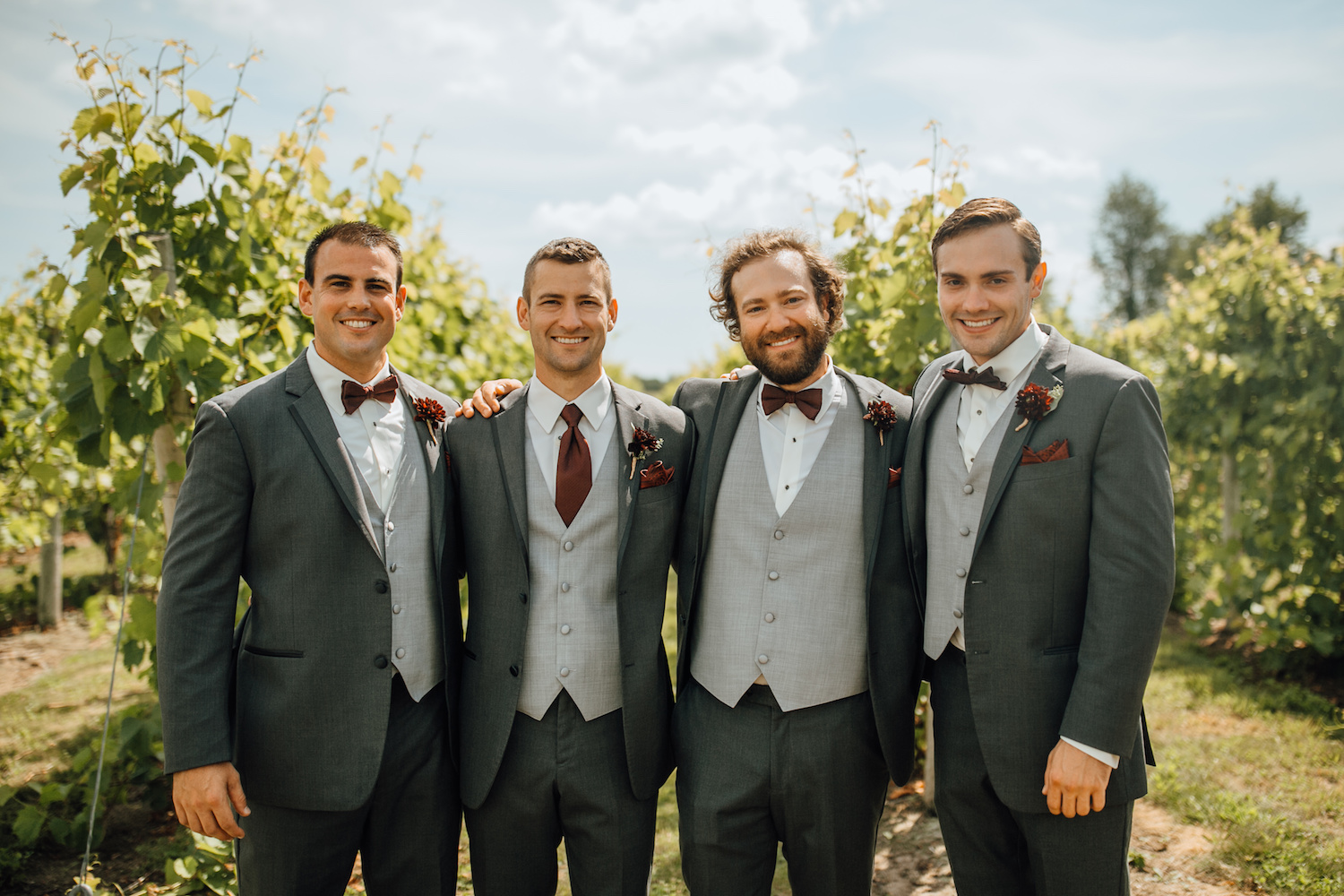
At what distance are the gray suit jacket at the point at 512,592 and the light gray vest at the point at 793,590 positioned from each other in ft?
0.59

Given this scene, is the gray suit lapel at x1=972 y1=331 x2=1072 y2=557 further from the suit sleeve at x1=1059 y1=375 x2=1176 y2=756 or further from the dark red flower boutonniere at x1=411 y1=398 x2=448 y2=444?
the dark red flower boutonniere at x1=411 y1=398 x2=448 y2=444

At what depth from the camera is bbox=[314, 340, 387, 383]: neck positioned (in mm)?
2301

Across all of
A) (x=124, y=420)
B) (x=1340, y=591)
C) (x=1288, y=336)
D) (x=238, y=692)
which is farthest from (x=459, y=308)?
(x=1340, y=591)

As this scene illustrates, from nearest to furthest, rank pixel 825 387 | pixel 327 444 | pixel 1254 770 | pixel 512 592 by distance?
pixel 327 444
pixel 512 592
pixel 825 387
pixel 1254 770

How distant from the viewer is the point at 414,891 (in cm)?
222

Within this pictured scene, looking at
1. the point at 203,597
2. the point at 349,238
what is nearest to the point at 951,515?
the point at 349,238

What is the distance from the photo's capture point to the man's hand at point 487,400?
2.43m

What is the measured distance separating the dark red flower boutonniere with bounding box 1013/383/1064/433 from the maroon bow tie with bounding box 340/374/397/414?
1.69 metres

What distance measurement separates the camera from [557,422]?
243cm

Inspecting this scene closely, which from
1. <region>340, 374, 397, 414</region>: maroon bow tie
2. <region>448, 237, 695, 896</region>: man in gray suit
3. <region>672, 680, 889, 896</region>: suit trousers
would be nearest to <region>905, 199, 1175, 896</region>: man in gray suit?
<region>672, 680, 889, 896</region>: suit trousers

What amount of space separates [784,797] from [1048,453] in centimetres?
115

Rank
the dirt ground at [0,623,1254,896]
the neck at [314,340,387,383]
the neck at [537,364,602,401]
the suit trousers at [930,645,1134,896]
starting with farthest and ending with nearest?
1. the dirt ground at [0,623,1254,896]
2. the neck at [537,364,602,401]
3. the neck at [314,340,387,383]
4. the suit trousers at [930,645,1134,896]

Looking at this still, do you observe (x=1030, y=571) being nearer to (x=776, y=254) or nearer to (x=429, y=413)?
(x=776, y=254)

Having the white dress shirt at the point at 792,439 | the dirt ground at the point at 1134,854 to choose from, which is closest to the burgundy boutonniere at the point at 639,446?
the white dress shirt at the point at 792,439
